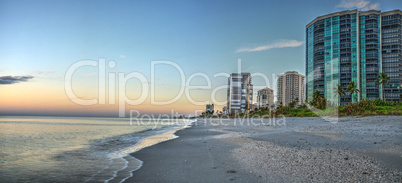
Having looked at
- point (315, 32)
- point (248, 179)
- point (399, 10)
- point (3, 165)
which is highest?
point (399, 10)

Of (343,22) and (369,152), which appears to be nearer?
(369,152)

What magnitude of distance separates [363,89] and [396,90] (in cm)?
1652

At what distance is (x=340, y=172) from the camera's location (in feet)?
20.3

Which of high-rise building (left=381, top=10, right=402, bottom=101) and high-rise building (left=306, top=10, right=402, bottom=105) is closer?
high-rise building (left=381, top=10, right=402, bottom=101)

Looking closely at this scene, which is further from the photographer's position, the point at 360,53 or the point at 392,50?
the point at 360,53

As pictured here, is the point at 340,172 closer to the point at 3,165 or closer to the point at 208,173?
the point at 208,173

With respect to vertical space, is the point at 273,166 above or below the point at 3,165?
above

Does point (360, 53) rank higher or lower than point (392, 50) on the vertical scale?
lower

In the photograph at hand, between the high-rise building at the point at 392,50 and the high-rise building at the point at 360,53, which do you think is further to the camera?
the high-rise building at the point at 360,53

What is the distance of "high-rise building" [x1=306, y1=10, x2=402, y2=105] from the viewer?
125 m

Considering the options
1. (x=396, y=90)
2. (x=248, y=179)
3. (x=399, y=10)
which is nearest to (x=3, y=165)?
(x=248, y=179)

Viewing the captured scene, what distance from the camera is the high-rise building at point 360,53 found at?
124562mm

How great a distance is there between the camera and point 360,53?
420 feet

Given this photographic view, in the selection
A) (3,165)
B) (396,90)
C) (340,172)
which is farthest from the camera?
→ (396,90)
